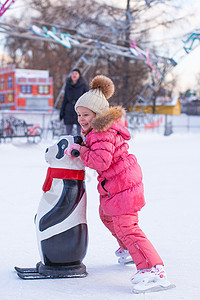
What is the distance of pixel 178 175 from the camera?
629cm

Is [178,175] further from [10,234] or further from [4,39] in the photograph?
[4,39]

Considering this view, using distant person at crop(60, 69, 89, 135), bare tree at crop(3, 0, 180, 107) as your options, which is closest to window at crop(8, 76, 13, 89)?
bare tree at crop(3, 0, 180, 107)

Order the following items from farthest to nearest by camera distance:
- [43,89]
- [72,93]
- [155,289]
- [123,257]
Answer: [43,89] < [72,93] < [123,257] < [155,289]

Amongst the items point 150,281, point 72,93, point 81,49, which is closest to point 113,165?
point 150,281

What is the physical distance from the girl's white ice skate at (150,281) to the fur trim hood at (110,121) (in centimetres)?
72

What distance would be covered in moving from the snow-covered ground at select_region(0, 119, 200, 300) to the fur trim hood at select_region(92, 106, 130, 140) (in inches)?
32.1

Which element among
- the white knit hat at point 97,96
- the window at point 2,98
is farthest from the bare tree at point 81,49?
the white knit hat at point 97,96

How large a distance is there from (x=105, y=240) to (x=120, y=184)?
93 cm

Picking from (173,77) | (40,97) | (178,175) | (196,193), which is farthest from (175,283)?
(173,77)

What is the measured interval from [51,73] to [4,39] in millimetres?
3249

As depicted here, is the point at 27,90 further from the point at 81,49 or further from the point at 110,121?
the point at 110,121

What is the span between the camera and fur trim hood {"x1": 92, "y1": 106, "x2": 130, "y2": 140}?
85.8 inches

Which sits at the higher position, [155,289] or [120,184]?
[120,184]

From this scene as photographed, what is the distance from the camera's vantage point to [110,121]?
86.4 inches
